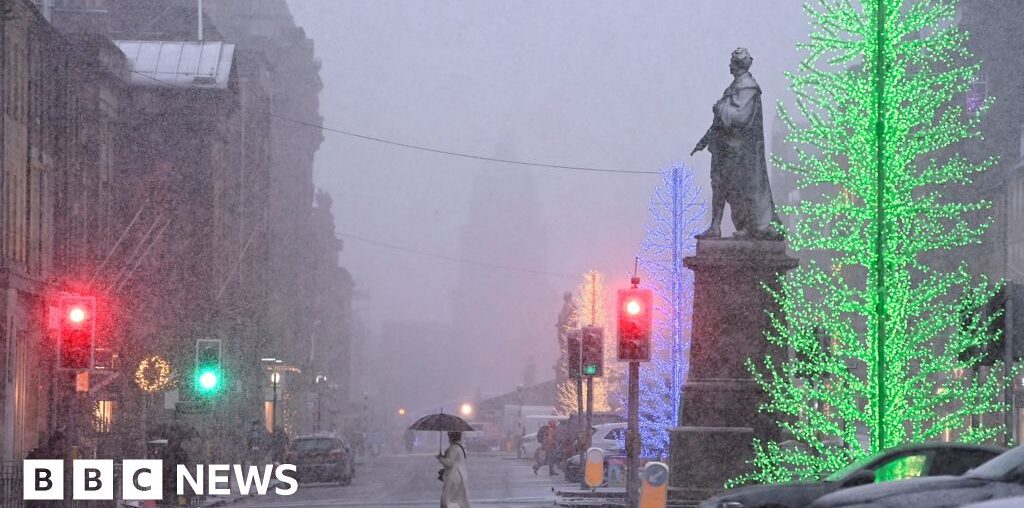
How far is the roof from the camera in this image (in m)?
63.6

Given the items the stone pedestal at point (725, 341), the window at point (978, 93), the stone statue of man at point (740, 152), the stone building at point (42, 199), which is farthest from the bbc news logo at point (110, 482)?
the window at point (978, 93)

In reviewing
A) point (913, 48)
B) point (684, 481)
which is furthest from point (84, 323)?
point (913, 48)

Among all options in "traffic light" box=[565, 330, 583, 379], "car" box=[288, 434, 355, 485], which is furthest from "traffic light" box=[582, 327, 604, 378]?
"car" box=[288, 434, 355, 485]

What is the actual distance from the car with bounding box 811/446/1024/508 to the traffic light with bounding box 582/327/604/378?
16.8 meters

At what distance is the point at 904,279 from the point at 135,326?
37317mm

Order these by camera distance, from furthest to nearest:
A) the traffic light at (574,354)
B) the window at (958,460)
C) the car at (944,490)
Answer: the traffic light at (574,354), the window at (958,460), the car at (944,490)

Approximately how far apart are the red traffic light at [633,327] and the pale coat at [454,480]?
8.65ft

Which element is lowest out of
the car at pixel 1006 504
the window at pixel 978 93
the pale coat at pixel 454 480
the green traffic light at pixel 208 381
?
the pale coat at pixel 454 480

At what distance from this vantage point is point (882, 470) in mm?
16094

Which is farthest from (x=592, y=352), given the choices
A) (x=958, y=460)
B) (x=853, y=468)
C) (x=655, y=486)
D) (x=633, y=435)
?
(x=958, y=460)

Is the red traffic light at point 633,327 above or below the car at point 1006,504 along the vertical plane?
above

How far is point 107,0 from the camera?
7675 centimetres

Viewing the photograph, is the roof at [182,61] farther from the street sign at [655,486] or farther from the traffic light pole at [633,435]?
the street sign at [655,486]

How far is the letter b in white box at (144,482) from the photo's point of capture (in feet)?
104
